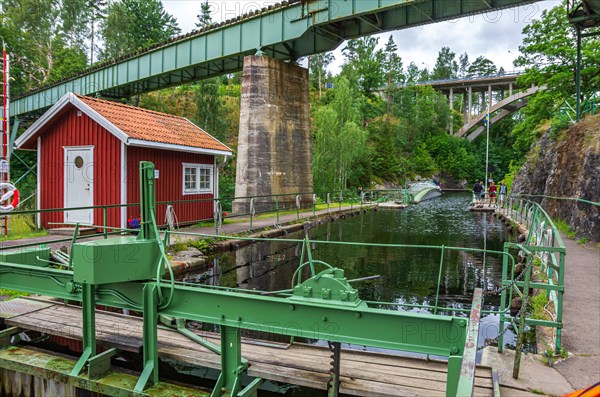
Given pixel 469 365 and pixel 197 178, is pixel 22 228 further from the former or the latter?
pixel 469 365

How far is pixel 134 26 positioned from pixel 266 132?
45.9 m

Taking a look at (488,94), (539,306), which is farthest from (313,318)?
Result: (488,94)

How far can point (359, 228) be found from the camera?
20.0m

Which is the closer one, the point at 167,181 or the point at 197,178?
the point at 167,181

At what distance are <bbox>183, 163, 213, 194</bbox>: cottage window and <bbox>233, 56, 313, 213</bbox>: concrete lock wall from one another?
3458mm

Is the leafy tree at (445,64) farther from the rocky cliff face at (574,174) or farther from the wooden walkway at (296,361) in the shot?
the wooden walkway at (296,361)

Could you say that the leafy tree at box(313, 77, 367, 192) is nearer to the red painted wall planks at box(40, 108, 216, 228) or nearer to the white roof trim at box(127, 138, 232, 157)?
the white roof trim at box(127, 138, 232, 157)

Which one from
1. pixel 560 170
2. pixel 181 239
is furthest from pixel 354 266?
pixel 560 170

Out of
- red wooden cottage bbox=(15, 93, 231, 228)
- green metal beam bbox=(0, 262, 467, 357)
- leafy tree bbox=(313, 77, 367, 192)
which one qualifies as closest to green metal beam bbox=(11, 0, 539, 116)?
red wooden cottage bbox=(15, 93, 231, 228)

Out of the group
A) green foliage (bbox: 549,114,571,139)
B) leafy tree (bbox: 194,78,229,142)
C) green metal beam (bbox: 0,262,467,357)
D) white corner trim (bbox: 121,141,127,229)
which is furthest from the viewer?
leafy tree (bbox: 194,78,229,142)

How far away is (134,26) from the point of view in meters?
56.2

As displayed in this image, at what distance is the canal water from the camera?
898 centimetres

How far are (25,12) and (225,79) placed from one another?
98.2ft

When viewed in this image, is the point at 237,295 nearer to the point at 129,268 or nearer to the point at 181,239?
the point at 129,268
